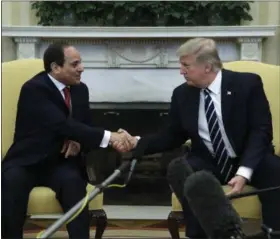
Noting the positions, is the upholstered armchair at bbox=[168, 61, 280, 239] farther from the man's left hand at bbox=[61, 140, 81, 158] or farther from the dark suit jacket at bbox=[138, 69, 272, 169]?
the man's left hand at bbox=[61, 140, 81, 158]

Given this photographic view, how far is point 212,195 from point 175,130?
0.76 metres

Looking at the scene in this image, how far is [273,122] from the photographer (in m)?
2.28

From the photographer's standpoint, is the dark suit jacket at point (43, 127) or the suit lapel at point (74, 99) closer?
the dark suit jacket at point (43, 127)

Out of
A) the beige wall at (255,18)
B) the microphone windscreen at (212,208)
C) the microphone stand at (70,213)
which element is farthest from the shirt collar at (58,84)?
the beige wall at (255,18)

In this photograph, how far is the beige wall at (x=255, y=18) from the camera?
11.3 ft

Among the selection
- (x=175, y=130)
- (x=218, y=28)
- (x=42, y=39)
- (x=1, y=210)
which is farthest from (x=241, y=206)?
(x=42, y=39)

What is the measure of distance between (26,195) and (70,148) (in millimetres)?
241

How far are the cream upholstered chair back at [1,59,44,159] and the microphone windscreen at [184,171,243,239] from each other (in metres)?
1.12

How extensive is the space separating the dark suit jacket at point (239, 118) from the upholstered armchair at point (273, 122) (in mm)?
151

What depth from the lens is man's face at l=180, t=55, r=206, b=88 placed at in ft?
6.47

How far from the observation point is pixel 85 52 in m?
3.50

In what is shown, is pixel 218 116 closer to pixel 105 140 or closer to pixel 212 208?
pixel 105 140

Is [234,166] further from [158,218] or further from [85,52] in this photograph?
[85,52]

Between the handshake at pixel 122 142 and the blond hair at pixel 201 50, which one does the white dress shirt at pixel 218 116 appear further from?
the handshake at pixel 122 142
